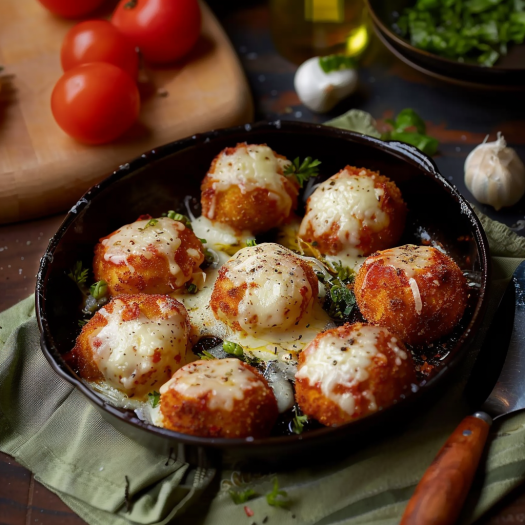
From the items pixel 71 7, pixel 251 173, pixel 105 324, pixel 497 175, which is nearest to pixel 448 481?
pixel 105 324

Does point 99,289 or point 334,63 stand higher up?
point 334,63

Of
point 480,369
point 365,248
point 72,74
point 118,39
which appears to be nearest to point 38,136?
point 72,74

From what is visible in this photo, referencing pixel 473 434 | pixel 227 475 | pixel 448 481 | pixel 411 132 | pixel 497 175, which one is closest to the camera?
pixel 448 481

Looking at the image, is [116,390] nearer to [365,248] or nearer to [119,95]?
[365,248]

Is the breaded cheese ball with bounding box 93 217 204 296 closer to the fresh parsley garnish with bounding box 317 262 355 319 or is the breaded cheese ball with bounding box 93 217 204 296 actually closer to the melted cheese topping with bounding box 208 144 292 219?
the melted cheese topping with bounding box 208 144 292 219

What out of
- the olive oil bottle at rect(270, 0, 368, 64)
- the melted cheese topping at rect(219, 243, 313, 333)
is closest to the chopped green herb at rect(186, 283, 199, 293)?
the melted cheese topping at rect(219, 243, 313, 333)

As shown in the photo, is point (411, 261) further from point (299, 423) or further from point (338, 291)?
point (299, 423)

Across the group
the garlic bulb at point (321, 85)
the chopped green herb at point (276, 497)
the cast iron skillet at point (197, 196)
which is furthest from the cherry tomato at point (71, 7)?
the chopped green herb at point (276, 497)

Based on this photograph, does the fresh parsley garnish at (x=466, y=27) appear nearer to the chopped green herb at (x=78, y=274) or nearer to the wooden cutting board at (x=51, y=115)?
the wooden cutting board at (x=51, y=115)
